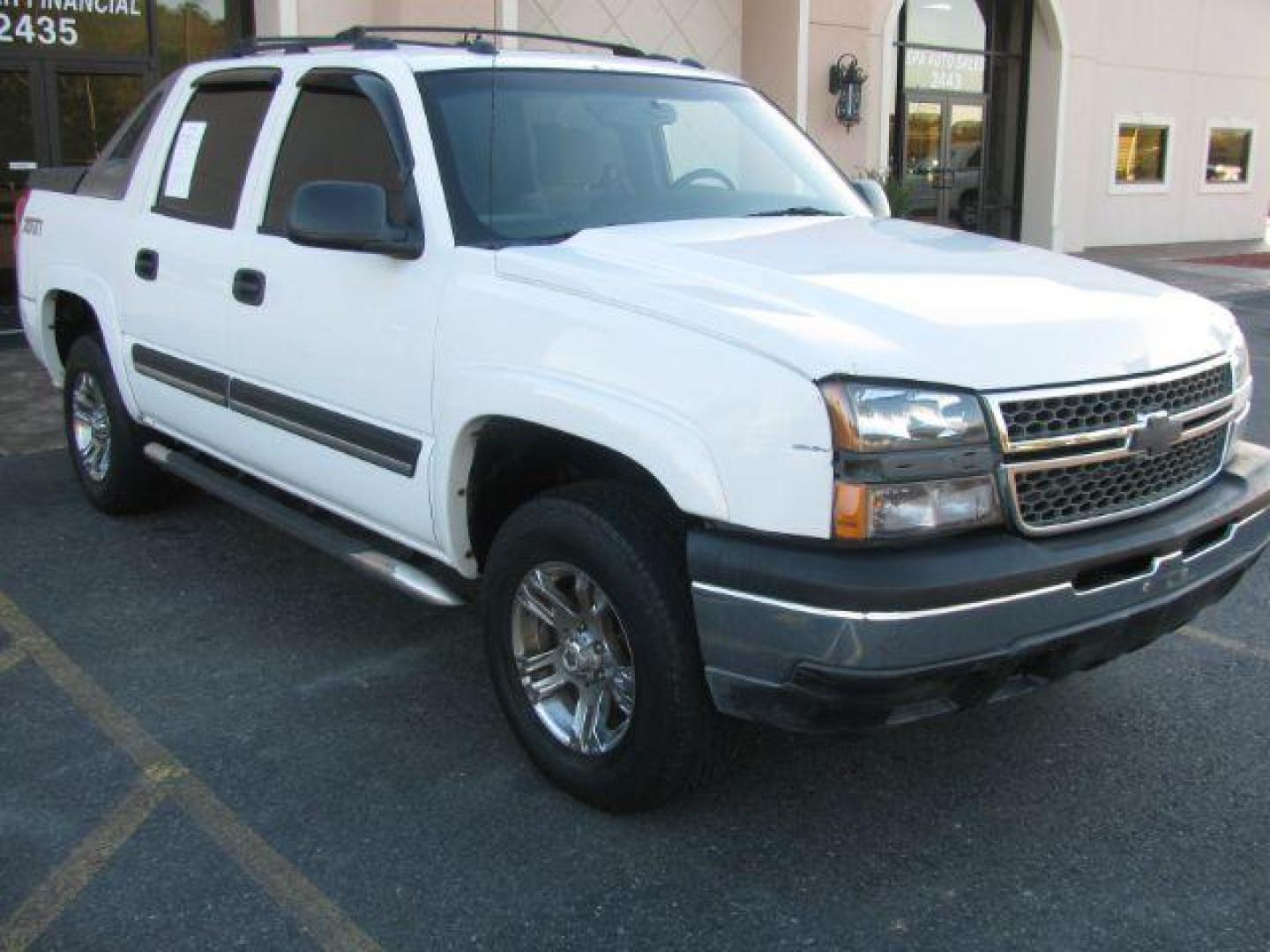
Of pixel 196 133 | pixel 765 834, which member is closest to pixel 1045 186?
pixel 196 133

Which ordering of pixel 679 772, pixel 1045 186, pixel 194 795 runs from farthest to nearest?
pixel 1045 186
pixel 194 795
pixel 679 772

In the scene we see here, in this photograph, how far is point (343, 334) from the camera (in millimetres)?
3877

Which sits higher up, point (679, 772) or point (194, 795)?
point (679, 772)

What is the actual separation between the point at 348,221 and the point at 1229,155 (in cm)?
2335

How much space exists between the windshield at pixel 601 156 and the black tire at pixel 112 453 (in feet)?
8.29

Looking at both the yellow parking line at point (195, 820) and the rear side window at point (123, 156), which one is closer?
the yellow parking line at point (195, 820)

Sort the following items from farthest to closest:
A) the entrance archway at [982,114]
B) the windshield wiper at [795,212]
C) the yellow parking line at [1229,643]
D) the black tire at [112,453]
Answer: the entrance archway at [982,114], the black tire at [112,453], the yellow parking line at [1229,643], the windshield wiper at [795,212]

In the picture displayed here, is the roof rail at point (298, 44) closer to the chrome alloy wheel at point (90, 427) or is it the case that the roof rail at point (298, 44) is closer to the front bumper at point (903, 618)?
the chrome alloy wheel at point (90, 427)

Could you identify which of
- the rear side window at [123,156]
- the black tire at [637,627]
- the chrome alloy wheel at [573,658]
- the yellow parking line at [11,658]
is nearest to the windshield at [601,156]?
the black tire at [637,627]

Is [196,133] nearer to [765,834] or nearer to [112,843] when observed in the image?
[112,843]

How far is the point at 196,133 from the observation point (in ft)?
16.4

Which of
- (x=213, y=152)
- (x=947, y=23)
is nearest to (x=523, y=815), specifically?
(x=213, y=152)

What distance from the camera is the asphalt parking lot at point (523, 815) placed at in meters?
2.90

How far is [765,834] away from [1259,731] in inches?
64.1
